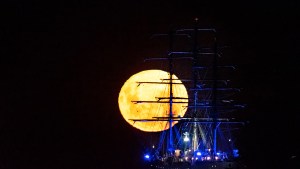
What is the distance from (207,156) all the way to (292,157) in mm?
17979

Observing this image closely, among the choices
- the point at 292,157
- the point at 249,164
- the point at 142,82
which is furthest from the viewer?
the point at 142,82

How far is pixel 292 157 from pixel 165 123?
26.9 meters

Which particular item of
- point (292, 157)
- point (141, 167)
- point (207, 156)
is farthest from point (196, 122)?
point (292, 157)

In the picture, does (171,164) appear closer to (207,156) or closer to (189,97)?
(207,156)

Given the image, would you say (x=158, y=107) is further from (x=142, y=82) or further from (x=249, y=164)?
(x=249, y=164)

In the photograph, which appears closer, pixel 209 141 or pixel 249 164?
pixel 249 164

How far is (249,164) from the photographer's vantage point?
2881 inches

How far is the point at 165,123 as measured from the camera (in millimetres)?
91750

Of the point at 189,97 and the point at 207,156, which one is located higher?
the point at 189,97

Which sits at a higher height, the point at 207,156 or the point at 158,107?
the point at 158,107

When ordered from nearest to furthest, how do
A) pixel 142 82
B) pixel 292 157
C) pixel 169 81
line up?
pixel 292 157, pixel 142 82, pixel 169 81

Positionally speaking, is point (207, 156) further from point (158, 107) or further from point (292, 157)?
point (292, 157)

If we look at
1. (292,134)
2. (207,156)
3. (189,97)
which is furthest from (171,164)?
(292,134)

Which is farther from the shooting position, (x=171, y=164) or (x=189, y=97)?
(x=189, y=97)
